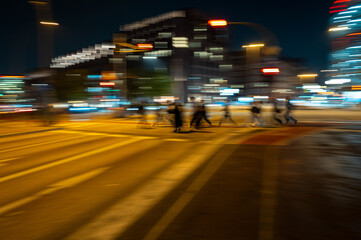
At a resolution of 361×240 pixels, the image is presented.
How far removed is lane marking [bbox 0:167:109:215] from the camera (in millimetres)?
4762

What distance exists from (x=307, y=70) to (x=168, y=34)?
10589 cm

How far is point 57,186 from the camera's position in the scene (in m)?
5.86

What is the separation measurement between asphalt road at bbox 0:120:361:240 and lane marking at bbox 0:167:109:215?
2 cm

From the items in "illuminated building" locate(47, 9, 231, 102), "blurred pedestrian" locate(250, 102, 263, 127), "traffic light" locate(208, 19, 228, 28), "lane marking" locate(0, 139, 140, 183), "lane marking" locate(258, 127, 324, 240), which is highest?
"illuminated building" locate(47, 9, 231, 102)

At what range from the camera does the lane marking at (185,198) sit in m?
3.73

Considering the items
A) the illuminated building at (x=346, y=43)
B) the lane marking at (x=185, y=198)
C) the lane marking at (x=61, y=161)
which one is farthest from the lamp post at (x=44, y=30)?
the illuminated building at (x=346, y=43)

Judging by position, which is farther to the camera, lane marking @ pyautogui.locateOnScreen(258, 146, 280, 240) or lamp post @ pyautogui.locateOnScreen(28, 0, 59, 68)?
lamp post @ pyautogui.locateOnScreen(28, 0, 59, 68)

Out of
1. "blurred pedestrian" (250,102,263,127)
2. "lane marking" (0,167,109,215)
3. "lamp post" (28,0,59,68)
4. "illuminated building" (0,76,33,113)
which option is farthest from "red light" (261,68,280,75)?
"illuminated building" (0,76,33,113)

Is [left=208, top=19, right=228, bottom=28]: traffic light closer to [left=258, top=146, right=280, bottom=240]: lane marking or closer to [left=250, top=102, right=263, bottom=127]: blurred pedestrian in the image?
[left=250, top=102, right=263, bottom=127]: blurred pedestrian

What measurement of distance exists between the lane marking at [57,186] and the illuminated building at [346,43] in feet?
425

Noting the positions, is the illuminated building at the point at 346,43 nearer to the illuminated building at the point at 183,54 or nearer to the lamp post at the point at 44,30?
the illuminated building at the point at 183,54

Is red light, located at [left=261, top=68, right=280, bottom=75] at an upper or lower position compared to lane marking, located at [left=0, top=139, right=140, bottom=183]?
upper

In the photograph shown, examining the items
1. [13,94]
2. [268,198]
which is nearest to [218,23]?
[268,198]

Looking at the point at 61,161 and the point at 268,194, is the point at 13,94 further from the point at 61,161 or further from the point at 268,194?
the point at 268,194
